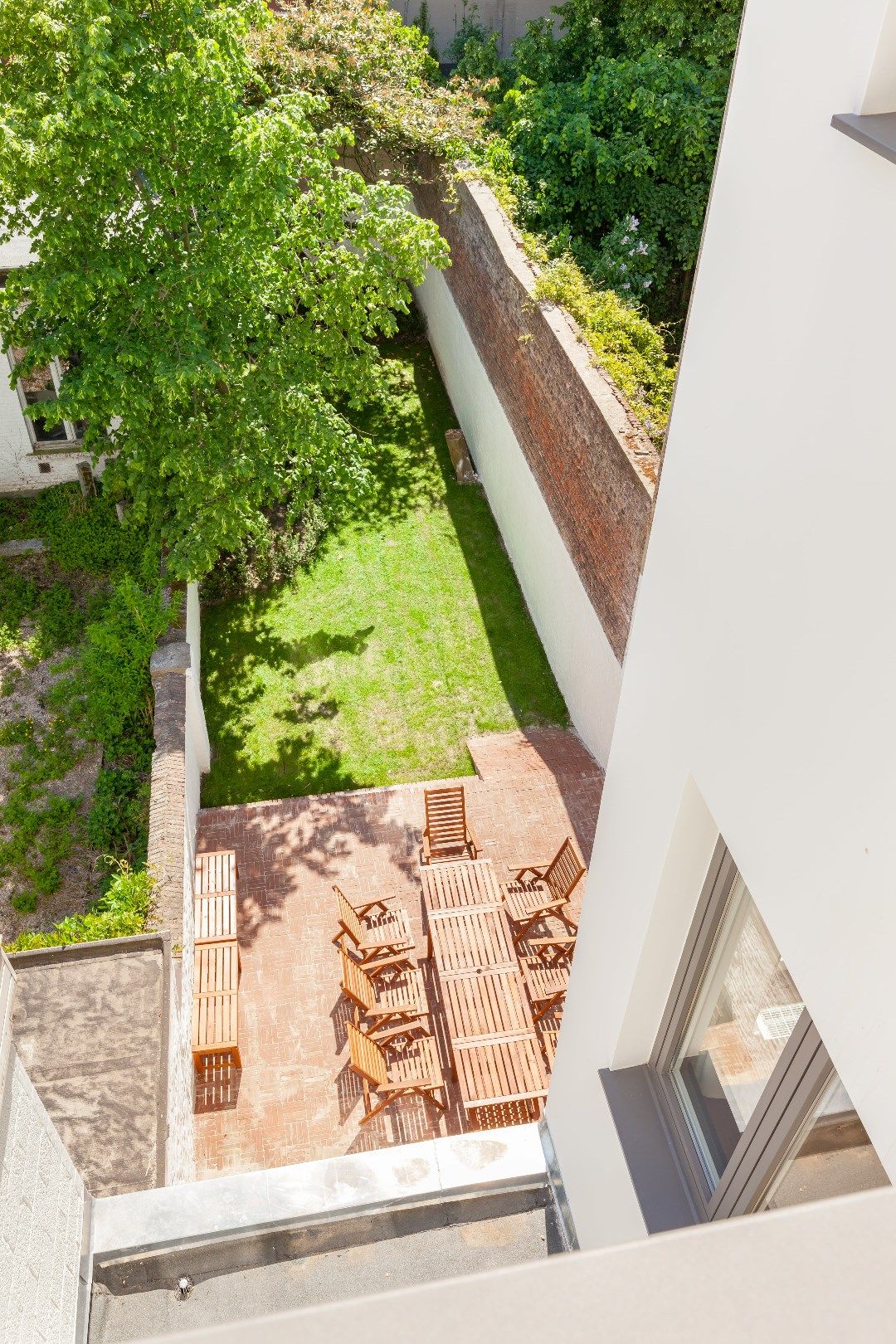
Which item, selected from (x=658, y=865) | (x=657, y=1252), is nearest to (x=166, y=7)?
(x=658, y=865)

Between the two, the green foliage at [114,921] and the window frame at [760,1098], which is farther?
the green foliage at [114,921]

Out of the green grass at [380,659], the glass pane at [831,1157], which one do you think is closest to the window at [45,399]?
the green grass at [380,659]

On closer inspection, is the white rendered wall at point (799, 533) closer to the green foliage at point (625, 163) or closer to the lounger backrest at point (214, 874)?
the lounger backrest at point (214, 874)

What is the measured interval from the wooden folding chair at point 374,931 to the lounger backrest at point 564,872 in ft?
4.83

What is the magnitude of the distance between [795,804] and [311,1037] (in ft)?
23.9

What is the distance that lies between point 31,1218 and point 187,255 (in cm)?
770

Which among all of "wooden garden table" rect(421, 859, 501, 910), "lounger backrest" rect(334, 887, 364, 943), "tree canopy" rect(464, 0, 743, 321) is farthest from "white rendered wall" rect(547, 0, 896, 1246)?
"tree canopy" rect(464, 0, 743, 321)

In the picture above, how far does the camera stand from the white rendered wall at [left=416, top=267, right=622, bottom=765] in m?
10.4

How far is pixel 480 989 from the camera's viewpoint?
8.03 meters

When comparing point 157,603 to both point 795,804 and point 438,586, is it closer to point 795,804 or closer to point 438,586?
point 438,586

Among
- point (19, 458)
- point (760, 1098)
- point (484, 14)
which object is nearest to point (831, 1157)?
point (760, 1098)

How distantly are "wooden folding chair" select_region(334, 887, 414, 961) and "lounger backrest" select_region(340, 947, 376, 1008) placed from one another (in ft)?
0.53

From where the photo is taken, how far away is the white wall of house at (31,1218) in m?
2.95

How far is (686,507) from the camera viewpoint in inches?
97.0
